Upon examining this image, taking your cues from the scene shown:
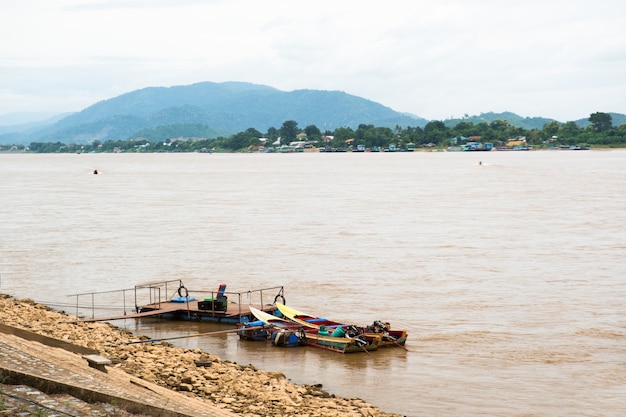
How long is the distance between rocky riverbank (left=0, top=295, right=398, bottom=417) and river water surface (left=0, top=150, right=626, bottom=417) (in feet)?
4.61

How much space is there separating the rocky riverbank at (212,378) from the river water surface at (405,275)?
1406 millimetres

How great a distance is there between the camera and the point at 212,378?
18469 millimetres

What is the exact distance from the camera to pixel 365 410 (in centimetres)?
1728

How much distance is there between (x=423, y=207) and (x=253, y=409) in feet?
172

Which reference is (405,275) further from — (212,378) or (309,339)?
(212,378)

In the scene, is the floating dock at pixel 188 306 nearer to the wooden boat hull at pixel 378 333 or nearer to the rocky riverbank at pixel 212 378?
the wooden boat hull at pixel 378 333

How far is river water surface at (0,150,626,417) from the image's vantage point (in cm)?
2098

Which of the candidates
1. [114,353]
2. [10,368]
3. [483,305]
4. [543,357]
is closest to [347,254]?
[483,305]

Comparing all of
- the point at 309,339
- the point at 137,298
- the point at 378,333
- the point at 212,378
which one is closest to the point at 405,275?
the point at 378,333

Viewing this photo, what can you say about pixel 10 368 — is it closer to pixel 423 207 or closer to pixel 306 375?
pixel 306 375

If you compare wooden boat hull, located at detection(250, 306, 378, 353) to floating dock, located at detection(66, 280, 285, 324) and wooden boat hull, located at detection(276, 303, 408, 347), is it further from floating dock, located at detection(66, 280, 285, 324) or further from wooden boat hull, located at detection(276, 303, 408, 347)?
floating dock, located at detection(66, 280, 285, 324)

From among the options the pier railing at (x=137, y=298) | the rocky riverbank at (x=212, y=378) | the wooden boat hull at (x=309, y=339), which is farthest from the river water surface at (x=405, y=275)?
the rocky riverbank at (x=212, y=378)

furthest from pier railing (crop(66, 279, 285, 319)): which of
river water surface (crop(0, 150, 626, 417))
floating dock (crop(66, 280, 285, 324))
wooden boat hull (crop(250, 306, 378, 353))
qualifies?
wooden boat hull (crop(250, 306, 378, 353))

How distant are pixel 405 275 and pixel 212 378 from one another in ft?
59.4
